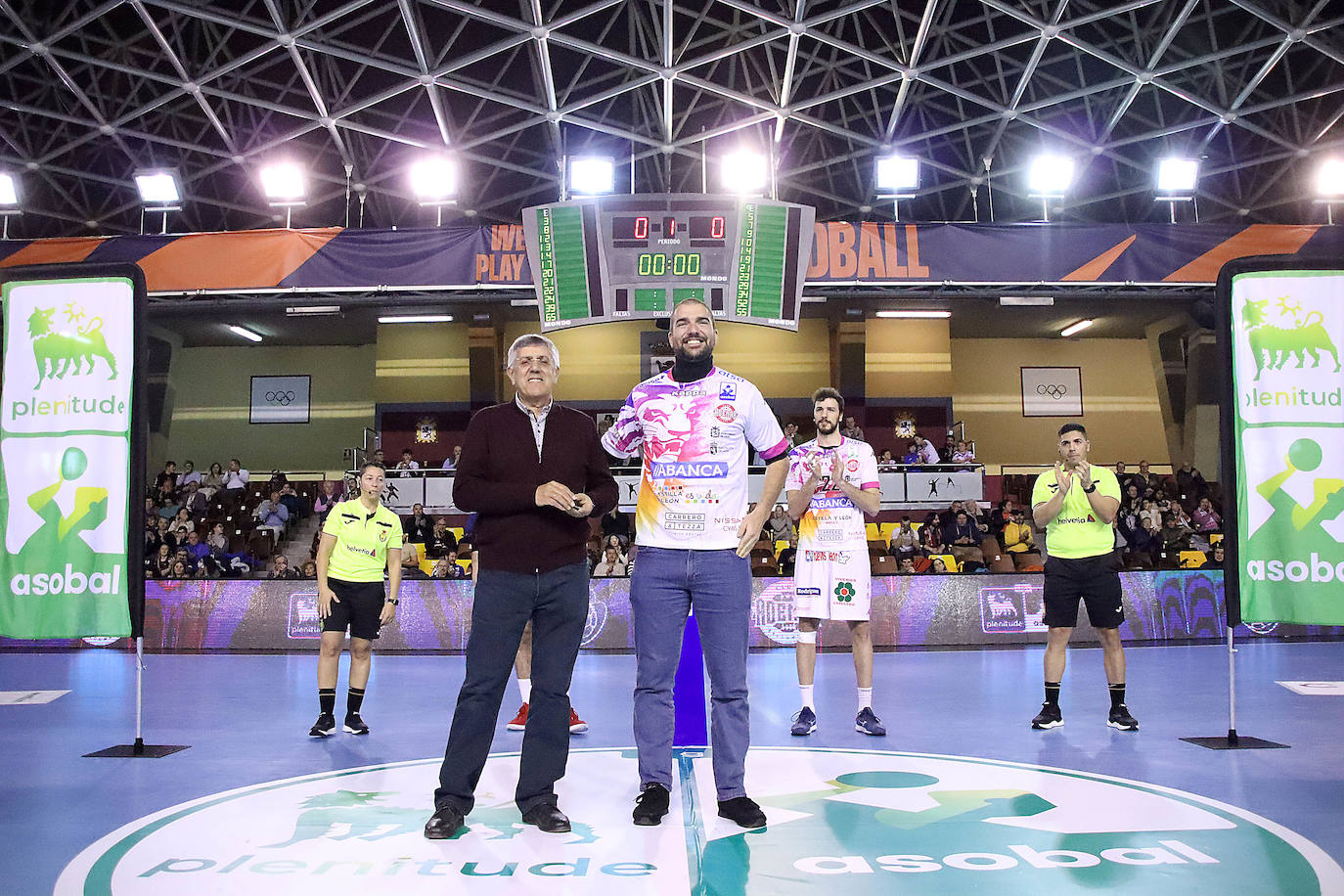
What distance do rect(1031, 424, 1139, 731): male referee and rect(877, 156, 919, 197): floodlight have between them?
11.1 meters

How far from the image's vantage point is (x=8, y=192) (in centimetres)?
1741

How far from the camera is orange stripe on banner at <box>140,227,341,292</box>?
15.5m

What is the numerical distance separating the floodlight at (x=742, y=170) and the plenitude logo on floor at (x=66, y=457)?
12409 mm

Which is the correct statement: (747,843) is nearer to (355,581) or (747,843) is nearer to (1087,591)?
(1087,591)

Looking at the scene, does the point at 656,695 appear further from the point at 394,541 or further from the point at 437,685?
the point at 437,685

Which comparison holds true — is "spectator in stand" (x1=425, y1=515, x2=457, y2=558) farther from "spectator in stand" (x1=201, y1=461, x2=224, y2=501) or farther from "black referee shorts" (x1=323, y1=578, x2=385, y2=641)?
"black referee shorts" (x1=323, y1=578, x2=385, y2=641)

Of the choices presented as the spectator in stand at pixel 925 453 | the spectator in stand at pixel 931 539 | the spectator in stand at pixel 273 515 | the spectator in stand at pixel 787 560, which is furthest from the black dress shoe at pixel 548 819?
the spectator in stand at pixel 925 453

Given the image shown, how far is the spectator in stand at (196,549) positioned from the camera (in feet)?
50.0

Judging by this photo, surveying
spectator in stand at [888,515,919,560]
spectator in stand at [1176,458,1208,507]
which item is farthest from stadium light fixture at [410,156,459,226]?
spectator in stand at [1176,458,1208,507]

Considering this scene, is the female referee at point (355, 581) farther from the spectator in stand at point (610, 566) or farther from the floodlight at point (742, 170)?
the floodlight at point (742, 170)

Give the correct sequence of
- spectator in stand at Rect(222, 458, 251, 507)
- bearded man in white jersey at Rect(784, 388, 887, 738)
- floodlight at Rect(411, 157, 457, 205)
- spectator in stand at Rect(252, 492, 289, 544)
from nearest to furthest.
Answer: bearded man in white jersey at Rect(784, 388, 887, 738)
floodlight at Rect(411, 157, 457, 205)
spectator in stand at Rect(252, 492, 289, 544)
spectator in stand at Rect(222, 458, 251, 507)

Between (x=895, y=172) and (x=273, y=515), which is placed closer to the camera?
(x=895, y=172)

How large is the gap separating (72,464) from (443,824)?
124 inches

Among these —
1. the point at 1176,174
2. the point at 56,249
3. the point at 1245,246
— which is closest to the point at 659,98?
the point at 1176,174
